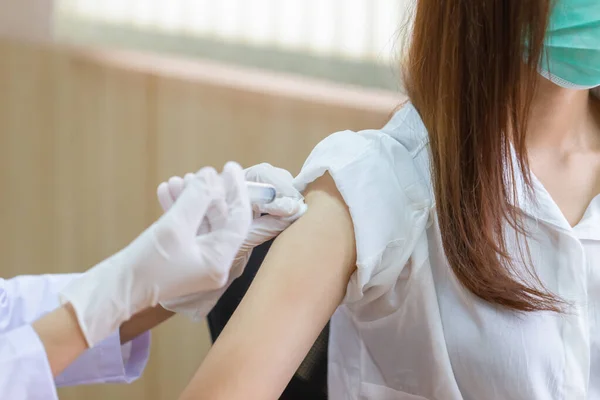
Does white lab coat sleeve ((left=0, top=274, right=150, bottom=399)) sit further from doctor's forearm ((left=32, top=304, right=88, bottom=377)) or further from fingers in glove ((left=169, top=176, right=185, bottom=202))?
fingers in glove ((left=169, top=176, right=185, bottom=202))

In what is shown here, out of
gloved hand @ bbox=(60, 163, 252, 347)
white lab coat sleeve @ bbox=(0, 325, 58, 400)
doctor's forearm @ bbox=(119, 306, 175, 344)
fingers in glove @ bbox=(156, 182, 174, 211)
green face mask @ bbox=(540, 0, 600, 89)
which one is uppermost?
green face mask @ bbox=(540, 0, 600, 89)

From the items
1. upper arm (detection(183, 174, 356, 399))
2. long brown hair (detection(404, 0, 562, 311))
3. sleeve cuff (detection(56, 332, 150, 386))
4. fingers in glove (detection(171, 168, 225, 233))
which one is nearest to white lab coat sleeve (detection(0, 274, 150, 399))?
sleeve cuff (detection(56, 332, 150, 386))

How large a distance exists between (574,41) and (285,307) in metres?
0.53

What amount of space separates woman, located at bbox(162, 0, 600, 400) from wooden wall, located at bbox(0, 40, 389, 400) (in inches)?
43.6

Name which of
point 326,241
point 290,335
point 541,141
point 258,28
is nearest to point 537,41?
point 541,141

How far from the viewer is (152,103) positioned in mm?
2201

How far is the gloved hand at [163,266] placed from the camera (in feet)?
2.34

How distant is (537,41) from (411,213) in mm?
277

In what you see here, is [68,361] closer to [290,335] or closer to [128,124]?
[290,335]

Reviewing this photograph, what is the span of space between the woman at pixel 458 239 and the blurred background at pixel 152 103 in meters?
1.04

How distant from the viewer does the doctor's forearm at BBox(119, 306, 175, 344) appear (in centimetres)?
112

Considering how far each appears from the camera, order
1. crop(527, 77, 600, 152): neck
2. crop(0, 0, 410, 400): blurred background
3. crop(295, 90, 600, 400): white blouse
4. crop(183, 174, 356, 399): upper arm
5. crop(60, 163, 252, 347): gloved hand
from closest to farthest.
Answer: crop(60, 163, 252, 347): gloved hand
crop(183, 174, 356, 399): upper arm
crop(295, 90, 600, 400): white blouse
crop(527, 77, 600, 152): neck
crop(0, 0, 410, 400): blurred background

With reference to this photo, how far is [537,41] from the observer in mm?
911

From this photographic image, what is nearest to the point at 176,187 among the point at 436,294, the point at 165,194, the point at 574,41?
the point at 165,194
